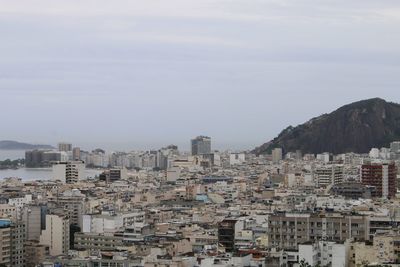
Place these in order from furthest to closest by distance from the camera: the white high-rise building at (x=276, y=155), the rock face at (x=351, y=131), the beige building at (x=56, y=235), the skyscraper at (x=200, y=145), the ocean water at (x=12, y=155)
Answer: the ocean water at (x=12, y=155) < the skyscraper at (x=200, y=145) < the rock face at (x=351, y=131) < the white high-rise building at (x=276, y=155) < the beige building at (x=56, y=235)

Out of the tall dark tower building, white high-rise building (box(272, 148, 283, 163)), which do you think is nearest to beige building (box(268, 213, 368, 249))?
the tall dark tower building

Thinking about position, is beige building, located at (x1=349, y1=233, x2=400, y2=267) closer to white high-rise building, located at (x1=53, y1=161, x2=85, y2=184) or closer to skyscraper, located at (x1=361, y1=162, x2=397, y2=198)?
skyscraper, located at (x1=361, y1=162, x2=397, y2=198)

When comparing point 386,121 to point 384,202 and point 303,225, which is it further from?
point 303,225

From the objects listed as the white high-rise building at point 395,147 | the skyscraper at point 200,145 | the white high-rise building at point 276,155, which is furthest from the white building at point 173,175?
the skyscraper at point 200,145

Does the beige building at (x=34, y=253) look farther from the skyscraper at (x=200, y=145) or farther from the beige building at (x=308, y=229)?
the skyscraper at (x=200, y=145)

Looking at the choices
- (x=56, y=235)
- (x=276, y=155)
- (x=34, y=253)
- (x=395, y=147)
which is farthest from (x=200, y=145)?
(x=34, y=253)
